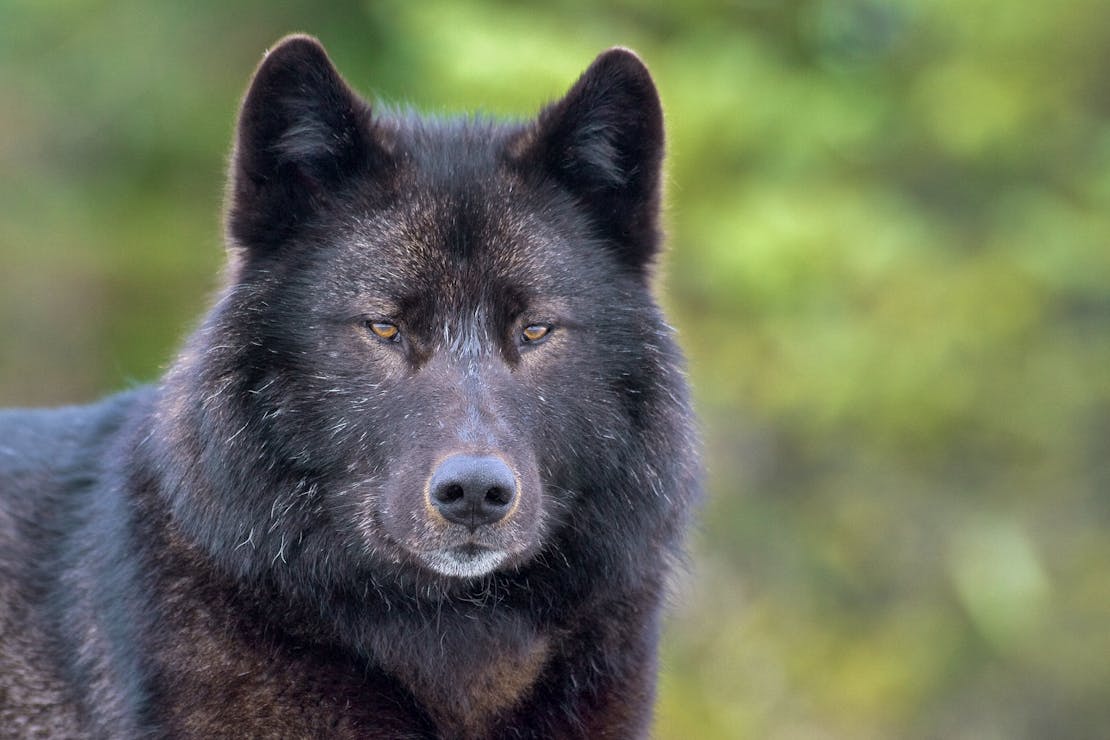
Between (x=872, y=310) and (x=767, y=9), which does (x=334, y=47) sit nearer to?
(x=767, y=9)

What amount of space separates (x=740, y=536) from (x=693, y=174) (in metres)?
2.88

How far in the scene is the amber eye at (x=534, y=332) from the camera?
440cm

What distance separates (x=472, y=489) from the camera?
4.00m

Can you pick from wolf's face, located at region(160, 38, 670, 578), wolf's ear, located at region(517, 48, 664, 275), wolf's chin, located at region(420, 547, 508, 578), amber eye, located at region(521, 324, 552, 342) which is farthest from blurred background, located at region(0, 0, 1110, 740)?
wolf's chin, located at region(420, 547, 508, 578)

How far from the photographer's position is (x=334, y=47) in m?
14.2

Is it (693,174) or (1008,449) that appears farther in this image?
(1008,449)

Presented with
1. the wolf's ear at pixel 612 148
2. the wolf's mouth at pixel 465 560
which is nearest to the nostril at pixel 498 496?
the wolf's mouth at pixel 465 560

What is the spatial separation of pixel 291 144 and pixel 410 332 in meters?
0.64

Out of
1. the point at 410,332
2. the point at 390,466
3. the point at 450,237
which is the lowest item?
the point at 390,466

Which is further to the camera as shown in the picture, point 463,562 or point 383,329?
point 383,329

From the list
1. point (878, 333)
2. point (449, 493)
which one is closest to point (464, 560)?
point (449, 493)

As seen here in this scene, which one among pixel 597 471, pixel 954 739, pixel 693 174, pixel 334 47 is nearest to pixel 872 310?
pixel 693 174

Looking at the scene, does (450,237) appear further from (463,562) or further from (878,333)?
(878,333)

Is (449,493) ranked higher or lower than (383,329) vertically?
lower
